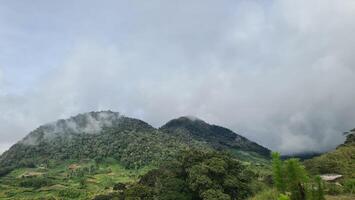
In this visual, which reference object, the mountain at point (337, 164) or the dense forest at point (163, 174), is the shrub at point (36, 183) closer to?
the dense forest at point (163, 174)

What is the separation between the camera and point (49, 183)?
443 ft

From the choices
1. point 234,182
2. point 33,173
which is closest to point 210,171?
point 234,182

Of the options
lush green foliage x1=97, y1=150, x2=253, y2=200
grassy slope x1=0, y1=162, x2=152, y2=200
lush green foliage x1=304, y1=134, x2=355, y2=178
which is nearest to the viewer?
lush green foliage x1=304, y1=134, x2=355, y2=178

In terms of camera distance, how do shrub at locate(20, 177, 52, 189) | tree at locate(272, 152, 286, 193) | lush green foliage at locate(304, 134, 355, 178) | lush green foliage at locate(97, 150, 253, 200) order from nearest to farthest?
1. tree at locate(272, 152, 286, 193)
2. lush green foliage at locate(304, 134, 355, 178)
3. lush green foliage at locate(97, 150, 253, 200)
4. shrub at locate(20, 177, 52, 189)

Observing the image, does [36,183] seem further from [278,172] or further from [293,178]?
[293,178]

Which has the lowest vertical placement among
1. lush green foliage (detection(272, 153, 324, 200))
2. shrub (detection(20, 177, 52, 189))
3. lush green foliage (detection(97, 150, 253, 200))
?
lush green foliage (detection(272, 153, 324, 200))

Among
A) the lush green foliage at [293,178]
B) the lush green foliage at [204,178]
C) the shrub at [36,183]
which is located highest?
the shrub at [36,183]

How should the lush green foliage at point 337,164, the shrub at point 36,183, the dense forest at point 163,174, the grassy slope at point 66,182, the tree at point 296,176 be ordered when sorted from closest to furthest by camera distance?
Answer: 1. the tree at point 296,176
2. the dense forest at point 163,174
3. the lush green foliage at point 337,164
4. the grassy slope at point 66,182
5. the shrub at point 36,183

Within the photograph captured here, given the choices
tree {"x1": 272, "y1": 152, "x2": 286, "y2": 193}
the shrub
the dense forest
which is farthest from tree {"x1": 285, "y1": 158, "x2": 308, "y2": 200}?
the shrub

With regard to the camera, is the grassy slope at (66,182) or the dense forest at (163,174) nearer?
the dense forest at (163,174)

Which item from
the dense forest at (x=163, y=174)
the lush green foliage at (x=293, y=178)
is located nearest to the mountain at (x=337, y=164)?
the dense forest at (x=163, y=174)

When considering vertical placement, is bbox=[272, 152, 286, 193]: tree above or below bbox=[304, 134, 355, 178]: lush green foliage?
below

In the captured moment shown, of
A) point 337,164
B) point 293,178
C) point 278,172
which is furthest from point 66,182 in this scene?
point 293,178

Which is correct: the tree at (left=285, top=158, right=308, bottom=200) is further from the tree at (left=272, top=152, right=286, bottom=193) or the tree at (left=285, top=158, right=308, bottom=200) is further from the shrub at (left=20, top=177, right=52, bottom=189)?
the shrub at (left=20, top=177, right=52, bottom=189)
